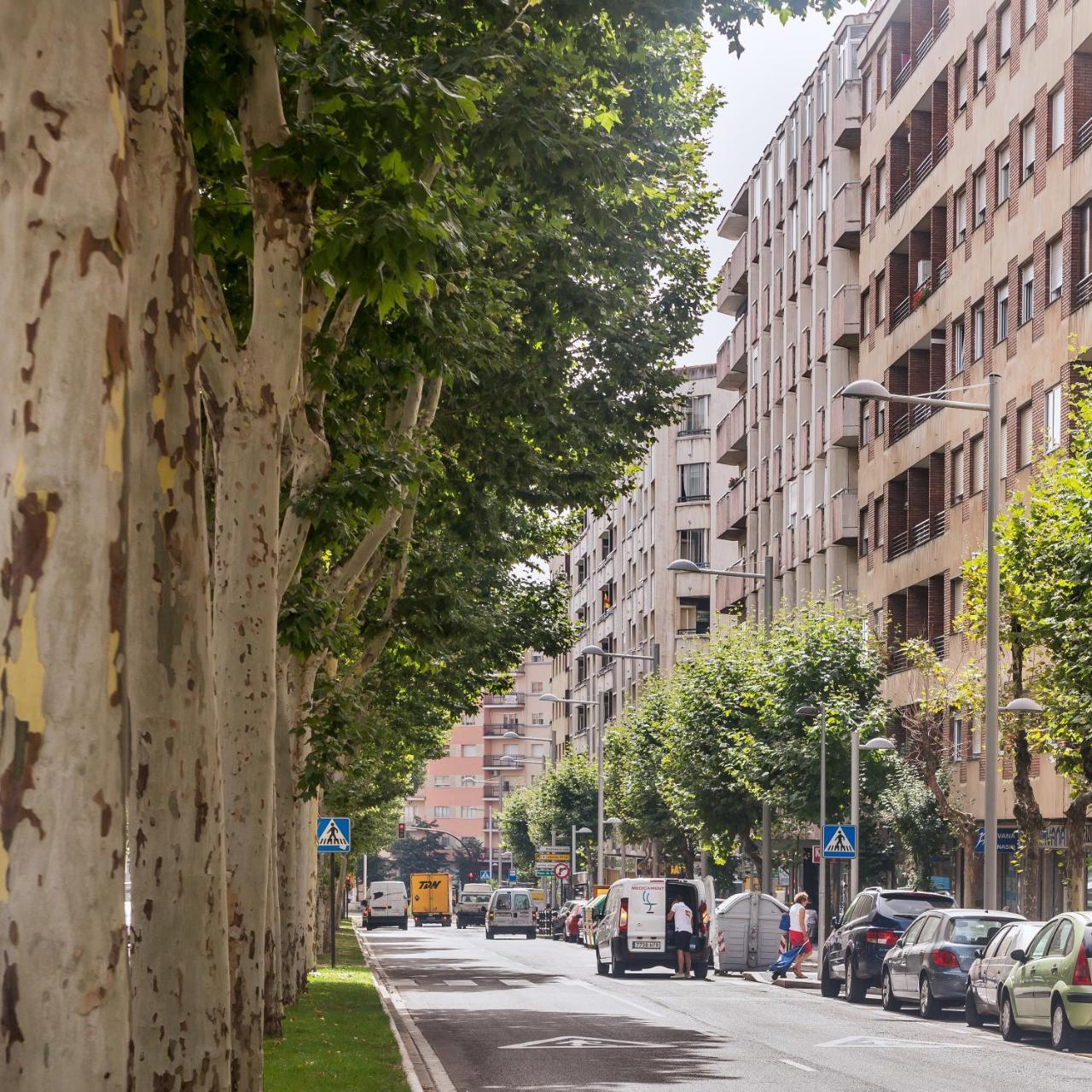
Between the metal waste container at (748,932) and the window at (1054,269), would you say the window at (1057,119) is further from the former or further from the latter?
the metal waste container at (748,932)

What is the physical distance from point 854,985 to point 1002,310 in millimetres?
18370

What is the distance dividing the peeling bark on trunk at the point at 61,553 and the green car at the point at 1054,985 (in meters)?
17.8

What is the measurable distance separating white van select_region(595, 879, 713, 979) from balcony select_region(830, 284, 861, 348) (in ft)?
76.9

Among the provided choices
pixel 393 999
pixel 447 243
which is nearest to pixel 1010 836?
pixel 393 999

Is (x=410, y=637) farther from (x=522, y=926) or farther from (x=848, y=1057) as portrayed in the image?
(x=522, y=926)

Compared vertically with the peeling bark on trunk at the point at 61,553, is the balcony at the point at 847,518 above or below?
above

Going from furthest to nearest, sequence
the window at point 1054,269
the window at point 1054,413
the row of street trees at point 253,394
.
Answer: the window at point 1054,269 → the window at point 1054,413 → the row of street trees at point 253,394

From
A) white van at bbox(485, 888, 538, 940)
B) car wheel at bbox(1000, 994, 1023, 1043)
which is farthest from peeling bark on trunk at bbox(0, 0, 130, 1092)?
white van at bbox(485, 888, 538, 940)

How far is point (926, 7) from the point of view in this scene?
5681 centimetres

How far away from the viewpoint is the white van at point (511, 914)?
270ft

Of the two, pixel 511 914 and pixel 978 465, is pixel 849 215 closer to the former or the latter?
pixel 978 465

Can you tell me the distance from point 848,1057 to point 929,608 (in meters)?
32.5

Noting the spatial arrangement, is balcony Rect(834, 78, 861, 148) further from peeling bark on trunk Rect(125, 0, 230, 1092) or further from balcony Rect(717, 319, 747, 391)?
peeling bark on trunk Rect(125, 0, 230, 1092)

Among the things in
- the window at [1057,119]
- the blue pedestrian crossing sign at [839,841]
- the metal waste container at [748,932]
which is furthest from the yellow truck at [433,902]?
the window at [1057,119]
